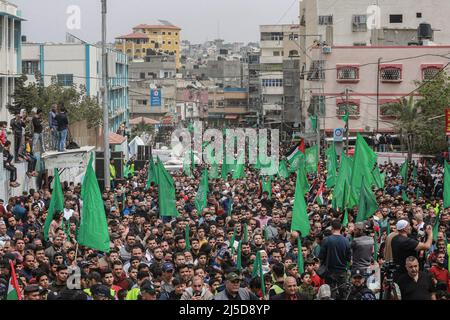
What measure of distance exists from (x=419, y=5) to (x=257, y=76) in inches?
2310

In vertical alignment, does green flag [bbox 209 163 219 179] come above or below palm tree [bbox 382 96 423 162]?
below

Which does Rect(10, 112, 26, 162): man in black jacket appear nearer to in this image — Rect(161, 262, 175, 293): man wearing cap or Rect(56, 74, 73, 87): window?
Rect(161, 262, 175, 293): man wearing cap

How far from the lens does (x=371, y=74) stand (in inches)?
2692

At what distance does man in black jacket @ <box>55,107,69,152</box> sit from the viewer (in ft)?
106

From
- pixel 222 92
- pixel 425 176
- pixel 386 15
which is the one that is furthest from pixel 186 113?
pixel 425 176

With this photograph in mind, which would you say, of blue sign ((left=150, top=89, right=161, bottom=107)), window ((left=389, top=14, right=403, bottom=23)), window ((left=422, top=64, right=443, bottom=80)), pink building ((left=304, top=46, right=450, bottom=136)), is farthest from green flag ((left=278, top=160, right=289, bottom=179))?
blue sign ((left=150, top=89, right=161, bottom=107))

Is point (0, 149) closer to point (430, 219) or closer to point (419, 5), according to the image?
point (430, 219)

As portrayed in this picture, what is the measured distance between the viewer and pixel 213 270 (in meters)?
14.7

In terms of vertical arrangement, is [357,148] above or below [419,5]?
below

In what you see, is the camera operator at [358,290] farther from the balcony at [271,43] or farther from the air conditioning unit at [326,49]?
the balcony at [271,43]

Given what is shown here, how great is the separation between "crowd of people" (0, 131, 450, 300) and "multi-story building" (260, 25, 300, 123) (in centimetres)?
8989

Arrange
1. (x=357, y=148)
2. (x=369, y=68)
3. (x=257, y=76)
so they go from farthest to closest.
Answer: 1. (x=257, y=76)
2. (x=369, y=68)
3. (x=357, y=148)

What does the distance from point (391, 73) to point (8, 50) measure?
28.9m

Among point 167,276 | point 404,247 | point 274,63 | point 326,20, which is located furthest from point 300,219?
point 274,63
